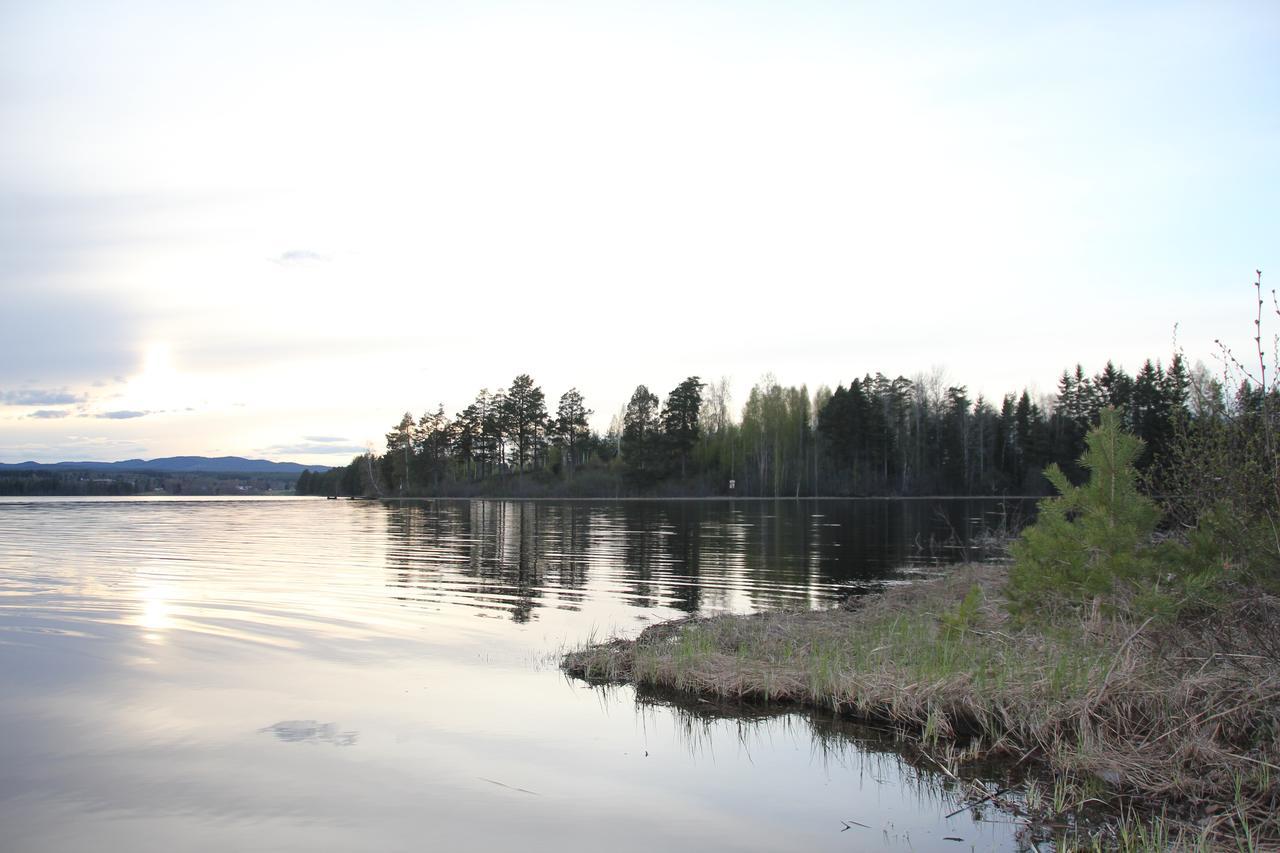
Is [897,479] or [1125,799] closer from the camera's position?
[1125,799]

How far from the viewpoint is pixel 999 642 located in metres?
10.5

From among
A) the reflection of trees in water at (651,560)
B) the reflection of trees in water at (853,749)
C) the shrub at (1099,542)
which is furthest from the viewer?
the reflection of trees in water at (651,560)

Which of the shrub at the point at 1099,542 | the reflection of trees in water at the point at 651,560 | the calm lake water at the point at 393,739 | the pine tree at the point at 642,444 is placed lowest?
the reflection of trees in water at the point at 651,560

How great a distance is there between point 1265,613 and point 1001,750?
2528 millimetres

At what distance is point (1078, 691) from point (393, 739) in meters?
6.84

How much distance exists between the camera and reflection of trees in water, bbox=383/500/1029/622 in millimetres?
19438

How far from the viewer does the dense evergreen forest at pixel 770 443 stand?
98.8 meters

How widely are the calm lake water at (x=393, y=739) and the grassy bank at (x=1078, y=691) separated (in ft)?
2.41

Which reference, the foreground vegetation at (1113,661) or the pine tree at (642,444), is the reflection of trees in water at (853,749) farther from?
the pine tree at (642,444)

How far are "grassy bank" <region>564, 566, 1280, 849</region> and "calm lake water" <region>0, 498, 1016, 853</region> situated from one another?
2.41 feet

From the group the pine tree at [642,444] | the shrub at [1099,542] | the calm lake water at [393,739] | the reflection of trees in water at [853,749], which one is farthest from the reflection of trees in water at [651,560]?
the pine tree at [642,444]

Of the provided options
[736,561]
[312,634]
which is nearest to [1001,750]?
[312,634]

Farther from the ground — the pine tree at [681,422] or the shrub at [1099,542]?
the pine tree at [681,422]

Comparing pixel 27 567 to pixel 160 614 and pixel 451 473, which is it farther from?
pixel 451 473
